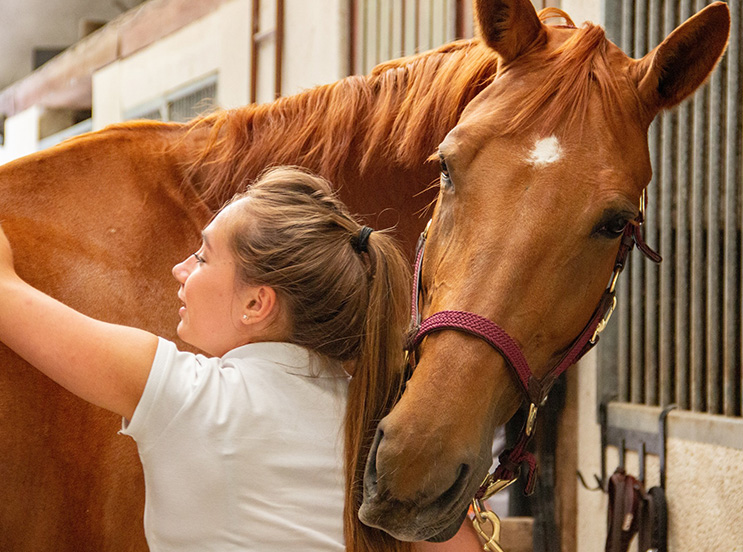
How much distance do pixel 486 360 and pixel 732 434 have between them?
46.3 inches

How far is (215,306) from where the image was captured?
979 mm

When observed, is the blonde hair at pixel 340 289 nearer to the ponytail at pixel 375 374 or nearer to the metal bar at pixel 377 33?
the ponytail at pixel 375 374

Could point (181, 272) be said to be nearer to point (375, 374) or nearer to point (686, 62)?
point (375, 374)

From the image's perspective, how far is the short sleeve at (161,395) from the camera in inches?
32.7

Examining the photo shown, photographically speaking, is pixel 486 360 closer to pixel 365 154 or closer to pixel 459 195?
pixel 459 195

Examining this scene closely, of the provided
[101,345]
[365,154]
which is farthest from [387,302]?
[365,154]

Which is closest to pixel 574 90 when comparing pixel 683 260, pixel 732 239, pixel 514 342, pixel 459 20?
pixel 514 342

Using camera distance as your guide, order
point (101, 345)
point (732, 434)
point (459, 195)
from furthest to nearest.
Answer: point (732, 434), point (459, 195), point (101, 345)

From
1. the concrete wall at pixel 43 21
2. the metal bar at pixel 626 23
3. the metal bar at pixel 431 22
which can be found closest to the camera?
the metal bar at pixel 626 23

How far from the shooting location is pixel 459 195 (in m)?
1.13

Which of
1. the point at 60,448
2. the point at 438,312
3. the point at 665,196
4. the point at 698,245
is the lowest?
the point at 60,448

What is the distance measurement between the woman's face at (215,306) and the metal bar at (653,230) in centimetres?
159

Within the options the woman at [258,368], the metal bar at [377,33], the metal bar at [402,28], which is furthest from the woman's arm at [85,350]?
the metal bar at [377,33]

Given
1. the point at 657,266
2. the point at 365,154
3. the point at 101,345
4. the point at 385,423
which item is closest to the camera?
the point at 101,345
